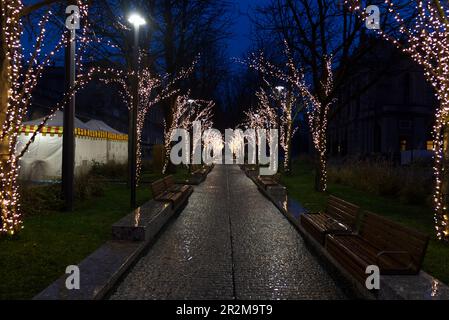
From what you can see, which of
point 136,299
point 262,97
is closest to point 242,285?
point 136,299

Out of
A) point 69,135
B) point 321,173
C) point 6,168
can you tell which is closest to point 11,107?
point 6,168

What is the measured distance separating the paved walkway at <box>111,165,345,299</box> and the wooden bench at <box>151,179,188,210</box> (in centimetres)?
85

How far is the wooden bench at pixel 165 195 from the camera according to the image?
1396cm

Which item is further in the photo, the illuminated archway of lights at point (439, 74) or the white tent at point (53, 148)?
the white tent at point (53, 148)

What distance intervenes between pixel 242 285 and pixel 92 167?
21.2 metres

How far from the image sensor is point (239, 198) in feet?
61.9

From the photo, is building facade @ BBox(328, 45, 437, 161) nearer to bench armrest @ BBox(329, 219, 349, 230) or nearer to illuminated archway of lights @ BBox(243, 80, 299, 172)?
illuminated archway of lights @ BBox(243, 80, 299, 172)

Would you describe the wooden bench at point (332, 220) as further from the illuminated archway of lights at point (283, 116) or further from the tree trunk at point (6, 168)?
the illuminated archway of lights at point (283, 116)

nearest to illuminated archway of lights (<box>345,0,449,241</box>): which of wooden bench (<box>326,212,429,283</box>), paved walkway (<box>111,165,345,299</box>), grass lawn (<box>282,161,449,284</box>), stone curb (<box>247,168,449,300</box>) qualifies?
grass lawn (<box>282,161,449,284</box>)

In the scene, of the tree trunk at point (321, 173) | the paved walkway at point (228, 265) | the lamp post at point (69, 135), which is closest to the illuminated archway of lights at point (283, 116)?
the tree trunk at point (321, 173)

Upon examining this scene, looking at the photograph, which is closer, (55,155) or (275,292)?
(275,292)

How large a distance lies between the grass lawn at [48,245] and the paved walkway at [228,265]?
102 cm

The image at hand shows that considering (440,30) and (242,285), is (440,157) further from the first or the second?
(242,285)

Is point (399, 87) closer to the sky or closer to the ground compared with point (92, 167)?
closer to the sky
